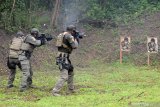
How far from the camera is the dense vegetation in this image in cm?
2489

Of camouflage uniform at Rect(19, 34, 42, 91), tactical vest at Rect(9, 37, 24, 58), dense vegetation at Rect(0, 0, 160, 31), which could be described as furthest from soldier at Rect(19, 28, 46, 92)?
dense vegetation at Rect(0, 0, 160, 31)

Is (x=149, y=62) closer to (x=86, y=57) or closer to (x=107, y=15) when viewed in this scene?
(x=86, y=57)

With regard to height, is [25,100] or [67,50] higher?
[67,50]

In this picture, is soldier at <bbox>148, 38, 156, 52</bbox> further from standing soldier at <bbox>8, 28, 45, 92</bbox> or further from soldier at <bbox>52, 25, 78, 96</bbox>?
soldier at <bbox>52, 25, 78, 96</bbox>

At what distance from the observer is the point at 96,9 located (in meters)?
28.5

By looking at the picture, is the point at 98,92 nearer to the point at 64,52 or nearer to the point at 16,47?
the point at 64,52

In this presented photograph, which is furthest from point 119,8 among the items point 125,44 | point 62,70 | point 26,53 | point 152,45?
point 62,70

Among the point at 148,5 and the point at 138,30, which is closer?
the point at 138,30

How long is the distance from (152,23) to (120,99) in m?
17.3

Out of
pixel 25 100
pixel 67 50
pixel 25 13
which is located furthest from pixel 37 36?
pixel 25 13

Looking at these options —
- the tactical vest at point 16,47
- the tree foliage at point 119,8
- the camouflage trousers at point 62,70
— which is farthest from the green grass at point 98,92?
the tree foliage at point 119,8

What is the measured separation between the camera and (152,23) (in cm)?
2689

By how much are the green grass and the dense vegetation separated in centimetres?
939

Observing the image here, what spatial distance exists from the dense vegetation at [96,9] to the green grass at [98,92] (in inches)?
370
